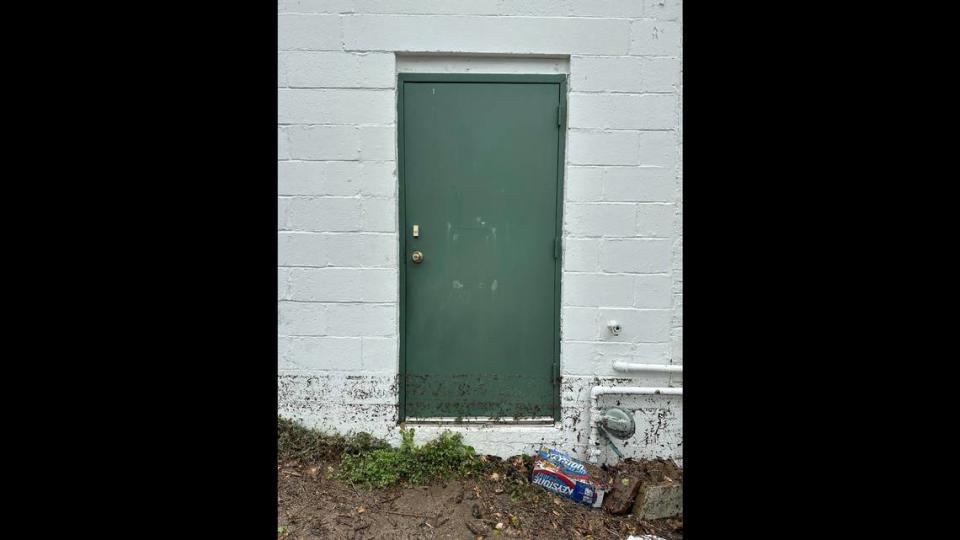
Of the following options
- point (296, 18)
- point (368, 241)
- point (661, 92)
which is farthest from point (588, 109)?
point (296, 18)

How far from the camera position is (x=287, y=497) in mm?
2725

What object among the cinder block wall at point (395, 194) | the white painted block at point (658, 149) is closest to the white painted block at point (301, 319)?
the cinder block wall at point (395, 194)

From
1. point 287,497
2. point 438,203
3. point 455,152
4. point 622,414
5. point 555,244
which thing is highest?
point 455,152

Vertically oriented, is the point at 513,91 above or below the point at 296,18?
below

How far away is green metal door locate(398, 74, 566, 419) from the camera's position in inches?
118

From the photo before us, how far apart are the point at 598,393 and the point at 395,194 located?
1.64 metres

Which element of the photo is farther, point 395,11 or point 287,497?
point 395,11

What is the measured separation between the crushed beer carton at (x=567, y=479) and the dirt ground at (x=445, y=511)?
Result: 1.6 inches

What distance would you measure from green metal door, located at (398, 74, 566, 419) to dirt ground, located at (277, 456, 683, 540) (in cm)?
46

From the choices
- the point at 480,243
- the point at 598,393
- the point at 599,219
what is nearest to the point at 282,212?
the point at 480,243

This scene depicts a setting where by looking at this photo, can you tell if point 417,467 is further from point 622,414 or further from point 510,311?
point 622,414

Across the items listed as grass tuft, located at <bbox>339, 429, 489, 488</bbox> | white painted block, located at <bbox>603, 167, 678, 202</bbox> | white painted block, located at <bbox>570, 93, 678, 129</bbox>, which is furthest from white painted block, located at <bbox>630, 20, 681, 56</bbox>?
grass tuft, located at <bbox>339, 429, 489, 488</bbox>

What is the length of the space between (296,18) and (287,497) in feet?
8.51

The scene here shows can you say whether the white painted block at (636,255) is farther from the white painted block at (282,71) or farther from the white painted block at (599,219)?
the white painted block at (282,71)
